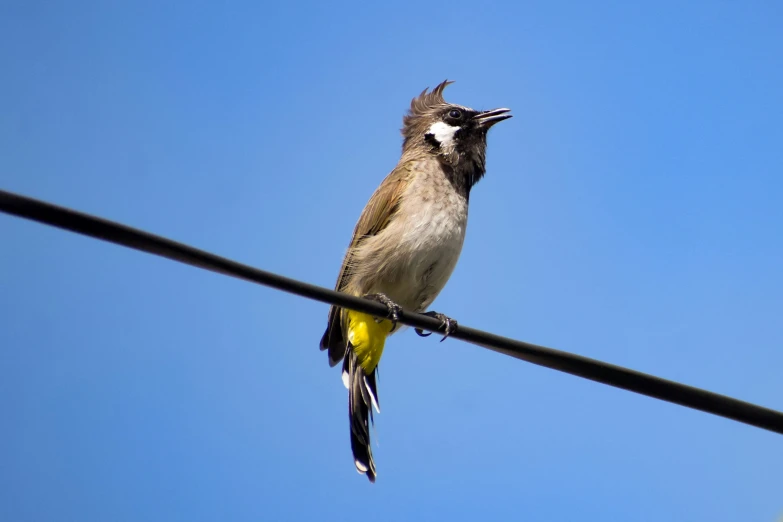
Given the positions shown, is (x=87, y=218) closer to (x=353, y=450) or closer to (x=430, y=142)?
(x=353, y=450)

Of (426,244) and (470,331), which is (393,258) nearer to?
(426,244)

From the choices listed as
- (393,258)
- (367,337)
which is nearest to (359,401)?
(367,337)

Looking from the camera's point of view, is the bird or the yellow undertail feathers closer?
the bird

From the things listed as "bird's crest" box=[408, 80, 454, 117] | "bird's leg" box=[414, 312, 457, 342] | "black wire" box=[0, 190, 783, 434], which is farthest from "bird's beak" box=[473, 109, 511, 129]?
"black wire" box=[0, 190, 783, 434]

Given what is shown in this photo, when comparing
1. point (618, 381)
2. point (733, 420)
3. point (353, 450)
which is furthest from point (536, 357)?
point (353, 450)

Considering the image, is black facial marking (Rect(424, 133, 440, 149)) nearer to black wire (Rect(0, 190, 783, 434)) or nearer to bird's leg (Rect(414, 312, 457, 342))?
bird's leg (Rect(414, 312, 457, 342))

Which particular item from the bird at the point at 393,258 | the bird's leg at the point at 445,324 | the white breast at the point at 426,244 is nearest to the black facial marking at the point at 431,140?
the bird at the point at 393,258

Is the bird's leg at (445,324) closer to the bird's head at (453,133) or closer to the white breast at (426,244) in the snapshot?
the white breast at (426,244)

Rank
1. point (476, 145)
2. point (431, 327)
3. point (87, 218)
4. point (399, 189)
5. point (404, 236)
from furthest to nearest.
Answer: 1. point (476, 145)
2. point (399, 189)
3. point (404, 236)
4. point (431, 327)
5. point (87, 218)
